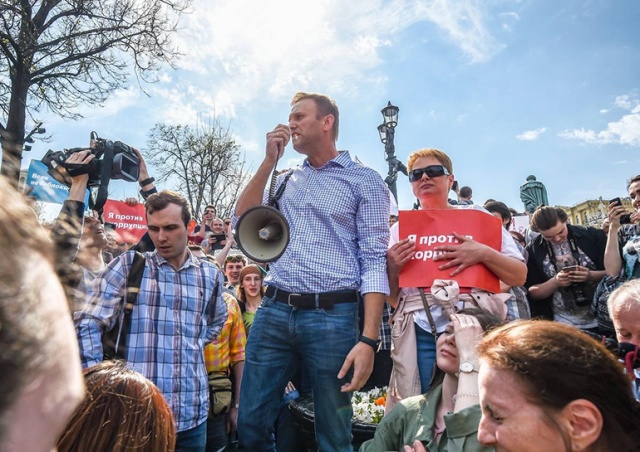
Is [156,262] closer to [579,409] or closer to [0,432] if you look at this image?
[579,409]

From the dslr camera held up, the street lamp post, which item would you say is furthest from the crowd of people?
the street lamp post

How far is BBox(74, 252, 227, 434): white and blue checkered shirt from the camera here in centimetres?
255

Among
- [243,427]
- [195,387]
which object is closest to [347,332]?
[243,427]

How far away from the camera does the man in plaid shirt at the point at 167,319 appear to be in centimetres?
255

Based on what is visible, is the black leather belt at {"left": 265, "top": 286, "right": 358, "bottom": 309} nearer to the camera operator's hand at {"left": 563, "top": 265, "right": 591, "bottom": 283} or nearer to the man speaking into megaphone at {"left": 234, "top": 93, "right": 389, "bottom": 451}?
the man speaking into megaphone at {"left": 234, "top": 93, "right": 389, "bottom": 451}

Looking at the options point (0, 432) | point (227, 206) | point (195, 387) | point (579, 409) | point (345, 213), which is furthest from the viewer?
point (227, 206)

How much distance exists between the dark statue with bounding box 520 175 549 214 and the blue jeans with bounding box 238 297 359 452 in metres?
6.71

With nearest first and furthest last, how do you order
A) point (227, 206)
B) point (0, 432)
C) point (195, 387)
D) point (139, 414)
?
point (0, 432) < point (139, 414) < point (195, 387) < point (227, 206)

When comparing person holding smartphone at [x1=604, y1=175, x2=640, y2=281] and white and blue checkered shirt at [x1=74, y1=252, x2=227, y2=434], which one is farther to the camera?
person holding smartphone at [x1=604, y1=175, x2=640, y2=281]

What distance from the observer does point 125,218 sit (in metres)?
8.79

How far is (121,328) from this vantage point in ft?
8.45

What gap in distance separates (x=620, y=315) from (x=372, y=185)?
1.42 m

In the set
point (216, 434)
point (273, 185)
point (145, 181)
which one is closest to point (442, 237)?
point (273, 185)

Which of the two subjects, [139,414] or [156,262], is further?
[156,262]
